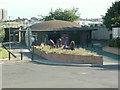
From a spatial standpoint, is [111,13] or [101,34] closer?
[111,13]

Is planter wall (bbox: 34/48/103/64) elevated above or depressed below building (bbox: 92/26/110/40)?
below

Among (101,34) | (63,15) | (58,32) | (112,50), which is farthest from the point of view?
(63,15)

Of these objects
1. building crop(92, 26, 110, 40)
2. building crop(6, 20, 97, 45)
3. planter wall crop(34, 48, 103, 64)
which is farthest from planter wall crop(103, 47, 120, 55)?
building crop(92, 26, 110, 40)

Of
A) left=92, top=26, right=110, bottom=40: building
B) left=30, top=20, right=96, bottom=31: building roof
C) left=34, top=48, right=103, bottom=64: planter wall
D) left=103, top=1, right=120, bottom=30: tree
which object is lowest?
left=34, top=48, right=103, bottom=64: planter wall

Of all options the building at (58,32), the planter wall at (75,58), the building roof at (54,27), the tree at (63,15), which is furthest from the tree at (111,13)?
the tree at (63,15)

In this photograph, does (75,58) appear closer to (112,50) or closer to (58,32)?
(112,50)

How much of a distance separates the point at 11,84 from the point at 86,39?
44129 millimetres

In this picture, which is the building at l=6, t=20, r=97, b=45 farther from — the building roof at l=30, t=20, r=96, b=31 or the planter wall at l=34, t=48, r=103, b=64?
the planter wall at l=34, t=48, r=103, b=64

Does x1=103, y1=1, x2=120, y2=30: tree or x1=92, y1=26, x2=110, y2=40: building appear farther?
x1=92, y1=26, x2=110, y2=40: building

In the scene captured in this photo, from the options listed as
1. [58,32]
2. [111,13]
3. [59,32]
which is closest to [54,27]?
[58,32]

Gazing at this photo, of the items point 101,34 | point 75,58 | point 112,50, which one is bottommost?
point 75,58

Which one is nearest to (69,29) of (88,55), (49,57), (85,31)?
(85,31)

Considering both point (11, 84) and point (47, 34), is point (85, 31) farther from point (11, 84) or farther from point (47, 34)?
point (11, 84)

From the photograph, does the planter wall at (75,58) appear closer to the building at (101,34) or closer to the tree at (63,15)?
the building at (101,34)
